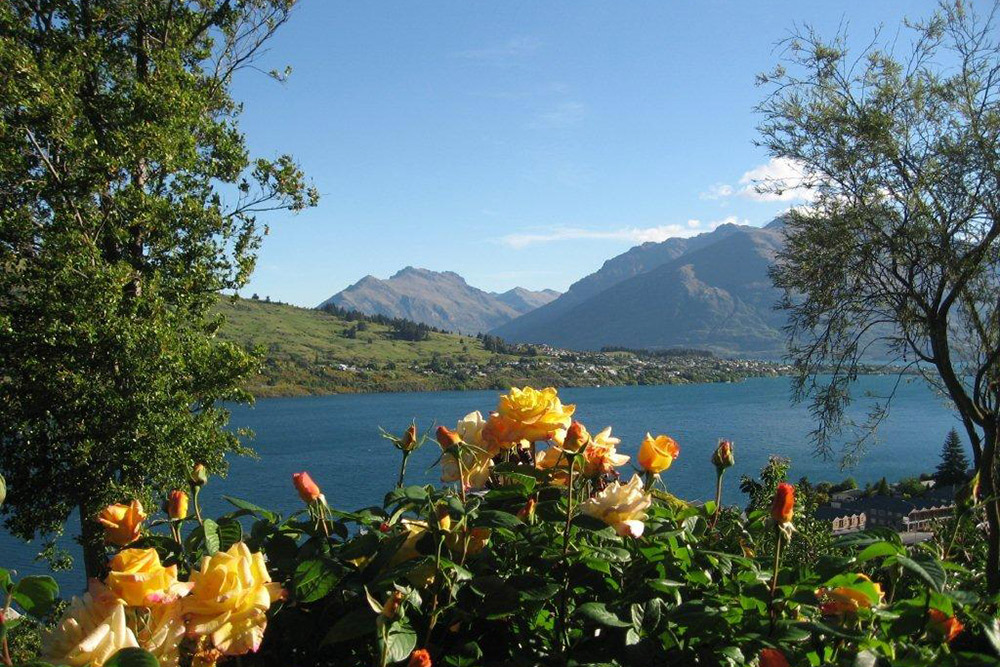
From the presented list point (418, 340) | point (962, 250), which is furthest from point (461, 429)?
point (418, 340)

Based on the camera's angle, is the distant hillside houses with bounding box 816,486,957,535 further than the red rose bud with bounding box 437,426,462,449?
Yes

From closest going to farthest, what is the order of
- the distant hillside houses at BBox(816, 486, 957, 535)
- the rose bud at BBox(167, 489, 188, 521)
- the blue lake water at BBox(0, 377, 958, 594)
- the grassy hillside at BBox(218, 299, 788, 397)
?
the rose bud at BBox(167, 489, 188, 521)
the distant hillside houses at BBox(816, 486, 957, 535)
the blue lake water at BBox(0, 377, 958, 594)
the grassy hillside at BBox(218, 299, 788, 397)

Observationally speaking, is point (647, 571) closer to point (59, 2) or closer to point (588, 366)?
point (59, 2)

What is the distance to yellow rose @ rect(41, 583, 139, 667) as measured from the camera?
2.95 feet

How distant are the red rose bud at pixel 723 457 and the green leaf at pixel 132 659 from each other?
3.56 ft

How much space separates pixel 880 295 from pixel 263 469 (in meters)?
36.2

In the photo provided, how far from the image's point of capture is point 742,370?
12562cm

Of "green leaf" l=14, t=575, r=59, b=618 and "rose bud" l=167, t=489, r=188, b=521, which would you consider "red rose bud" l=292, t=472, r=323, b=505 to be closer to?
"rose bud" l=167, t=489, r=188, b=521

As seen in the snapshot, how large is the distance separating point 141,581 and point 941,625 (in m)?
1.10

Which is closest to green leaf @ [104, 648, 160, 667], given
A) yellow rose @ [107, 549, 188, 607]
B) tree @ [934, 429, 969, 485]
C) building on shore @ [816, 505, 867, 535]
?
yellow rose @ [107, 549, 188, 607]

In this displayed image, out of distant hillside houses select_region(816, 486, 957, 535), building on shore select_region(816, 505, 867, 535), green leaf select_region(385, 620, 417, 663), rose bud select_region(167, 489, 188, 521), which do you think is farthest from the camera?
distant hillside houses select_region(816, 486, 957, 535)

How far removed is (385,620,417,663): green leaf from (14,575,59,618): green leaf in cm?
45

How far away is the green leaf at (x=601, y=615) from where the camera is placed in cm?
111

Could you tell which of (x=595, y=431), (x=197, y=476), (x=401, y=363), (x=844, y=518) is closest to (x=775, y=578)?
(x=197, y=476)
